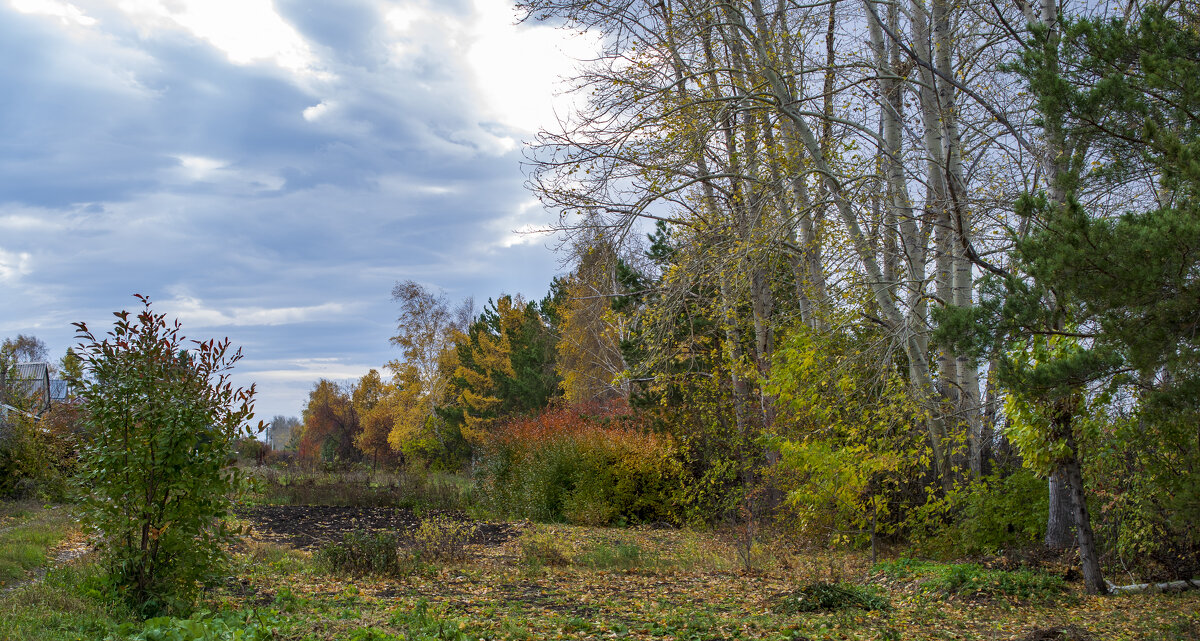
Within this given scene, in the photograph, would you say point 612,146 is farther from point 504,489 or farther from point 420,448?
point 420,448

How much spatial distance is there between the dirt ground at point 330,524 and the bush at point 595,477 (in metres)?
1.26

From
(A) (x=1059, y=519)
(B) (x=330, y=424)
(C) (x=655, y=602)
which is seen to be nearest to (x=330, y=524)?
(C) (x=655, y=602)

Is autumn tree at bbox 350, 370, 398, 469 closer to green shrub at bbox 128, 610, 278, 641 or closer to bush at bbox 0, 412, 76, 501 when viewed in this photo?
bush at bbox 0, 412, 76, 501

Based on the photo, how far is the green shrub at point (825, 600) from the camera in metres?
6.38

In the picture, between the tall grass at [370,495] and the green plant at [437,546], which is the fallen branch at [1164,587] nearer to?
the green plant at [437,546]

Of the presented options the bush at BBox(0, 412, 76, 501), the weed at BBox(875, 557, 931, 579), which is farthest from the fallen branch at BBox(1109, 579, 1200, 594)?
the bush at BBox(0, 412, 76, 501)

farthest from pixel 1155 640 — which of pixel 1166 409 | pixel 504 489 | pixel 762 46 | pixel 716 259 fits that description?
pixel 504 489

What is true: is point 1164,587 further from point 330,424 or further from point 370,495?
point 330,424

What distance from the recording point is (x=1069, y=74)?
5.55 meters

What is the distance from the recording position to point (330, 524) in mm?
12852

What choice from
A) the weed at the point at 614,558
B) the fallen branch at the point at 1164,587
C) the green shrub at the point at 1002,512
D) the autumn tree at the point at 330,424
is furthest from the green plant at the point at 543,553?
the autumn tree at the point at 330,424

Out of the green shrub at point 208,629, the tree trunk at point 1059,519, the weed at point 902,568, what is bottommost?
the weed at point 902,568

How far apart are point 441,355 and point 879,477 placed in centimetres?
2871

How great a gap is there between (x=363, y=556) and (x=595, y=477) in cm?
703
